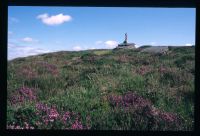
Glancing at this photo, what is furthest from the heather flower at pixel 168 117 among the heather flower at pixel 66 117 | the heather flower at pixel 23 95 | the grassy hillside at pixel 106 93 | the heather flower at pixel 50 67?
the heather flower at pixel 50 67

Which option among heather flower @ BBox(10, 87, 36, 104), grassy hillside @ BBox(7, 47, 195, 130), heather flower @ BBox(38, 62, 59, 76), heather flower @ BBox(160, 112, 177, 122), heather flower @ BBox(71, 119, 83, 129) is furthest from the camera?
heather flower @ BBox(38, 62, 59, 76)

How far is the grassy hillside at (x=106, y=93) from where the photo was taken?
651 cm

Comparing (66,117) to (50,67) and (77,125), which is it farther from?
(50,67)

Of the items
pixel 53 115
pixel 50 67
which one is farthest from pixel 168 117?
pixel 50 67

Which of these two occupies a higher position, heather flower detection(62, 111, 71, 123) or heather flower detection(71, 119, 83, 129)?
heather flower detection(62, 111, 71, 123)

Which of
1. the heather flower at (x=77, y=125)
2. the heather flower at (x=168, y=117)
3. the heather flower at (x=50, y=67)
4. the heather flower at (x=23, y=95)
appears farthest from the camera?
the heather flower at (x=50, y=67)

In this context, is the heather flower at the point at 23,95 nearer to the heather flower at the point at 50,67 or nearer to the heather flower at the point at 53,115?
the heather flower at the point at 53,115

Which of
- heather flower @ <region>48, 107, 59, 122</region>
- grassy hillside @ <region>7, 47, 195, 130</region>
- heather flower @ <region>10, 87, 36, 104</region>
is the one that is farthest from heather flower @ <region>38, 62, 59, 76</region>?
heather flower @ <region>48, 107, 59, 122</region>

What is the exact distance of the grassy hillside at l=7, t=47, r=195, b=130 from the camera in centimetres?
651

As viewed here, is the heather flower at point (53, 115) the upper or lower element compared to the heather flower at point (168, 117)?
upper

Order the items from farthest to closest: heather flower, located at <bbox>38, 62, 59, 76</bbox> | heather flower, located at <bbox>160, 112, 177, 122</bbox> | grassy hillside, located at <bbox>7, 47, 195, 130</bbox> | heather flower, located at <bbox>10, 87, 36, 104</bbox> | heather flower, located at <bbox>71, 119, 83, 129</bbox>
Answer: heather flower, located at <bbox>38, 62, 59, 76</bbox> → heather flower, located at <bbox>10, 87, 36, 104</bbox> → heather flower, located at <bbox>160, 112, 177, 122</bbox> → grassy hillside, located at <bbox>7, 47, 195, 130</bbox> → heather flower, located at <bbox>71, 119, 83, 129</bbox>

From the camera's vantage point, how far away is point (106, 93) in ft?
28.7

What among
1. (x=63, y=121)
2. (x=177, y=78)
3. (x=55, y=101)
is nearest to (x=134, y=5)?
(x=63, y=121)

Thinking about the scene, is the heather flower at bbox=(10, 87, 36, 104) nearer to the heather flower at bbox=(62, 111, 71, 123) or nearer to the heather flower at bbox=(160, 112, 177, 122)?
the heather flower at bbox=(62, 111, 71, 123)
